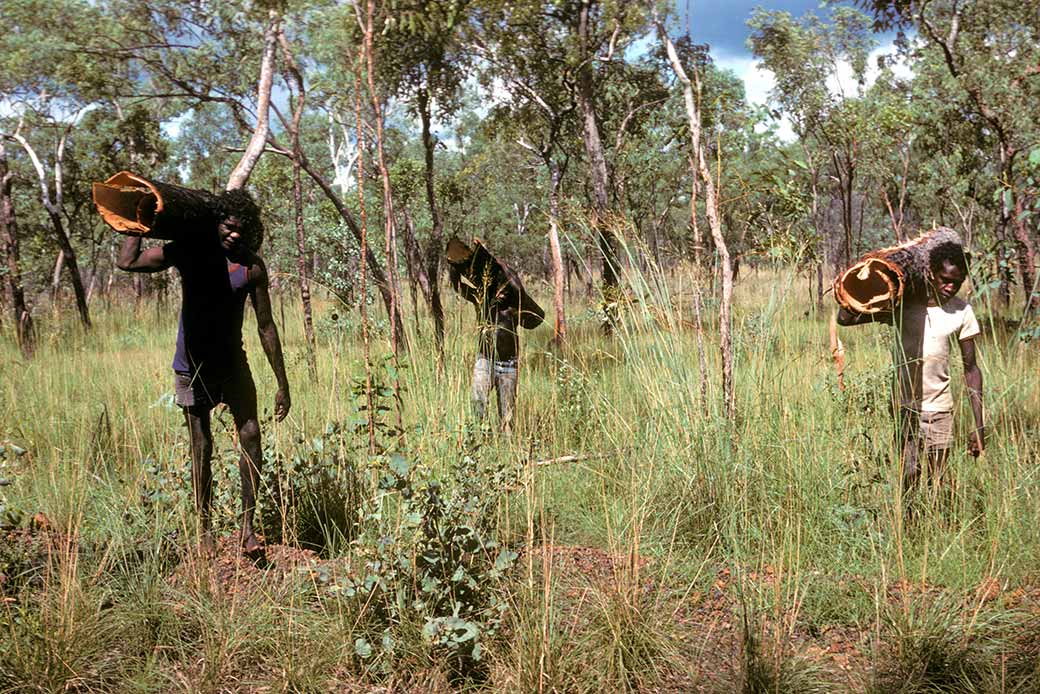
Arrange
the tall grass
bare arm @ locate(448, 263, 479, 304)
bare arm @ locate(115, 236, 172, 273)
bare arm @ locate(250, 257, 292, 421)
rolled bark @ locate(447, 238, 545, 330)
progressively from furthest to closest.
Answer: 1. rolled bark @ locate(447, 238, 545, 330)
2. bare arm @ locate(448, 263, 479, 304)
3. bare arm @ locate(250, 257, 292, 421)
4. bare arm @ locate(115, 236, 172, 273)
5. the tall grass

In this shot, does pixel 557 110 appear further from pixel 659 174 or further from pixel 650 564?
pixel 650 564

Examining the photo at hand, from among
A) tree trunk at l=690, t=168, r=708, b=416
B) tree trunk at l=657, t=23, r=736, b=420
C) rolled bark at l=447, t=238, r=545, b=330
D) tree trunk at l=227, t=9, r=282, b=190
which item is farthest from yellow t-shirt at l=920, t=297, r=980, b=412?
tree trunk at l=227, t=9, r=282, b=190

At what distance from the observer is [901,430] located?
139 inches

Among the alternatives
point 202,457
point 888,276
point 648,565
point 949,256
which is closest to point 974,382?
point 949,256

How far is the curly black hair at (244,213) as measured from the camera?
10.5 ft

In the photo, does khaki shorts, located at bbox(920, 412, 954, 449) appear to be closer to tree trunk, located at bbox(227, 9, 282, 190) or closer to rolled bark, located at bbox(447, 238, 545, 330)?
rolled bark, located at bbox(447, 238, 545, 330)

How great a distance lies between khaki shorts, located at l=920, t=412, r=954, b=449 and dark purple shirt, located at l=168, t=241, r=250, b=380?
3.03m

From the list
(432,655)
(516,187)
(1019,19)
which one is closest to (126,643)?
(432,655)

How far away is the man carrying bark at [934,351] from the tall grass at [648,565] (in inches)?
7.4

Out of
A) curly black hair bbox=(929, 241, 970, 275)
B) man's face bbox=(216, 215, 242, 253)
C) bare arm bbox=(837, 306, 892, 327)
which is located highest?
man's face bbox=(216, 215, 242, 253)

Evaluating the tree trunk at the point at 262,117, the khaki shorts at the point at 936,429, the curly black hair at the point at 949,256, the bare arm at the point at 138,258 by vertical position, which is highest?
the tree trunk at the point at 262,117

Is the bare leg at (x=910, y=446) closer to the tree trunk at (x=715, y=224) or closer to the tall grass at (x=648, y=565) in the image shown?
the tall grass at (x=648, y=565)

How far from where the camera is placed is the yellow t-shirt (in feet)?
11.5

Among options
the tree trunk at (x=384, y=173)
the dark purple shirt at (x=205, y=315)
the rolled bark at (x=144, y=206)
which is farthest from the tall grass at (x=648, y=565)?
the rolled bark at (x=144, y=206)
